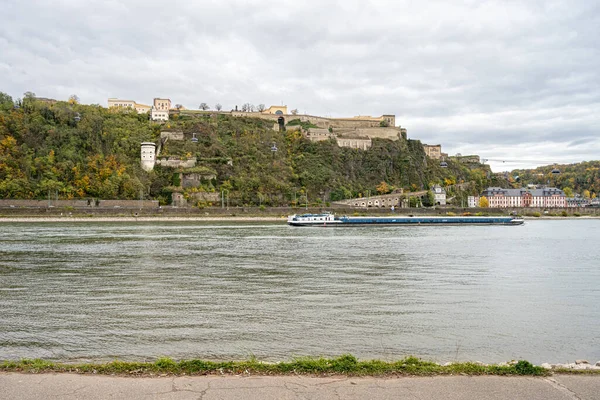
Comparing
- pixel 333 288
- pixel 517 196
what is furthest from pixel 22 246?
pixel 517 196

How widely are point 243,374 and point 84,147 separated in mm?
89679

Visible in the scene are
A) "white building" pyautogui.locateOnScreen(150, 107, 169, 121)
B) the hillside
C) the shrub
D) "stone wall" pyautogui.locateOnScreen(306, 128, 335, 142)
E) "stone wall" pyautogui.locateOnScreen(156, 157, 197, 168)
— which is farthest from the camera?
"stone wall" pyautogui.locateOnScreen(306, 128, 335, 142)

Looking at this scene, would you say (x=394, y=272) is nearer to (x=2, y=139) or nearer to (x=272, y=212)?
(x=272, y=212)

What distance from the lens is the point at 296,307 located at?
42.4 ft

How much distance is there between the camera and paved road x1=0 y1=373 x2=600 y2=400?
17.7 ft

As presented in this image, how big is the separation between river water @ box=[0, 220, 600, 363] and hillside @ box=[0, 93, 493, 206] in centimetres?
5501

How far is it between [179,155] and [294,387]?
3388 inches

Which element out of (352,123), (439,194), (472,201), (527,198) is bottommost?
(472,201)

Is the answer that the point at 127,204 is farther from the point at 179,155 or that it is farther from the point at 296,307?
the point at 296,307

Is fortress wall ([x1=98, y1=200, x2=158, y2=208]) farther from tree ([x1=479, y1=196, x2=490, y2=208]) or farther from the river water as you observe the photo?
tree ([x1=479, y1=196, x2=490, y2=208])

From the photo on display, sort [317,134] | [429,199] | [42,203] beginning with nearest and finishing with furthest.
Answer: [42,203] < [429,199] < [317,134]

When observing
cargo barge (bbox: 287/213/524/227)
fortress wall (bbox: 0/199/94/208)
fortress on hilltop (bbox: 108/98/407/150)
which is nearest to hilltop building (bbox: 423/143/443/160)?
fortress on hilltop (bbox: 108/98/407/150)

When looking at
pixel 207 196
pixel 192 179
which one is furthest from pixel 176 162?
pixel 207 196

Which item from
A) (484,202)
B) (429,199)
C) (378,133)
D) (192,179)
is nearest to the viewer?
(192,179)
